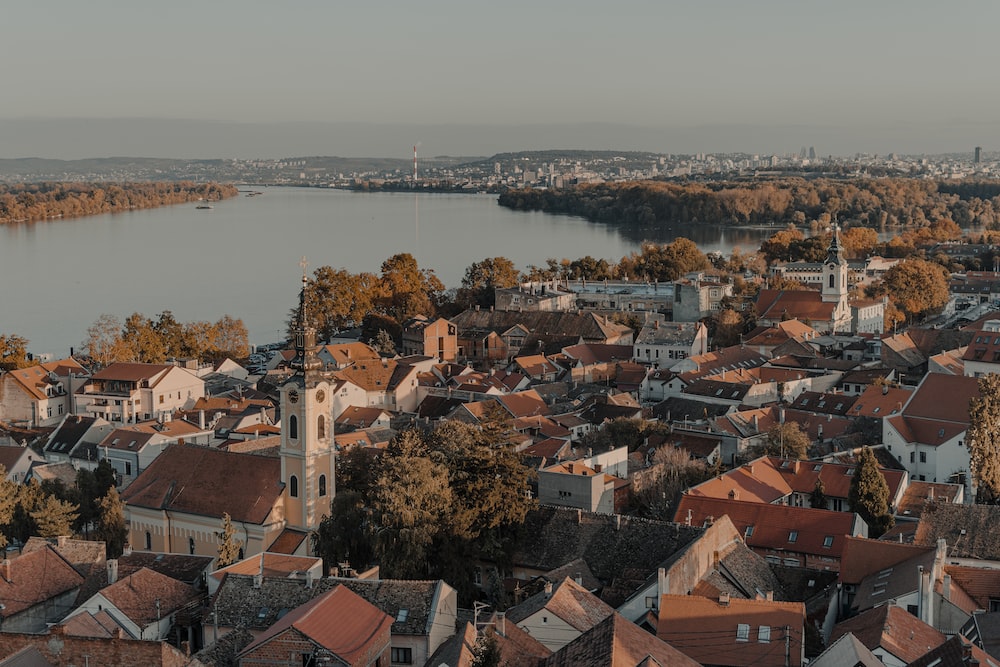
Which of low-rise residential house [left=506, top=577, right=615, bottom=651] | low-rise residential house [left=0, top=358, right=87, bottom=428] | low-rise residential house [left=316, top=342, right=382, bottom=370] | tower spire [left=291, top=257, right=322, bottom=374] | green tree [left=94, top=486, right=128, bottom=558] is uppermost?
tower spire [left=291, top=257, right=322, bottom=374]

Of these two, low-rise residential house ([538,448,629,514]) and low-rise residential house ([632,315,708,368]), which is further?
low-rise residential house ([632,315,708,368])

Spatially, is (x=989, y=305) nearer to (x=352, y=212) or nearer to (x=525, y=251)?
(x=525, y=251)

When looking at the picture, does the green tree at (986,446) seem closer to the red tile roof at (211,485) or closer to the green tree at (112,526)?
the red tile roof at (211,485)

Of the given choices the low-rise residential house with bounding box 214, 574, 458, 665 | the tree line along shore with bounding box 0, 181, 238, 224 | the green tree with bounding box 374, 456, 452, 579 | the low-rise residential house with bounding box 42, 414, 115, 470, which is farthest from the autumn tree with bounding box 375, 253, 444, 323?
the tree line along shore with bounding box 0, 181, 238, 224

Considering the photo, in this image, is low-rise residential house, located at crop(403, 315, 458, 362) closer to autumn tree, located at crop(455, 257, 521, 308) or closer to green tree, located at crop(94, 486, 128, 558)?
autumn tree, located at crop(455, 257, 521, 308)

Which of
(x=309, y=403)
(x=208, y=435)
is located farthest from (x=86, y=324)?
(x=309, y=403)

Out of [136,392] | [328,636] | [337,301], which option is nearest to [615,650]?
[328,636]
